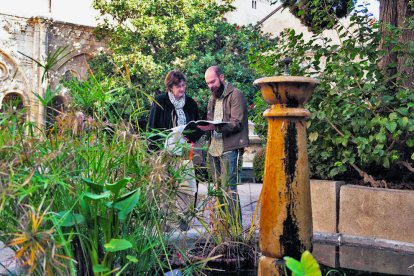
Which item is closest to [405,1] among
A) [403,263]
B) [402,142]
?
[402,142]

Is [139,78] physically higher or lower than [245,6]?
lower

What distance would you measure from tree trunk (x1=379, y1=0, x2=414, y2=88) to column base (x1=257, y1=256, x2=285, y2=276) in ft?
7.33

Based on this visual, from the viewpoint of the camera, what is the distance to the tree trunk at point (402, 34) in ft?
12.1

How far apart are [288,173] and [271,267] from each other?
334 mm

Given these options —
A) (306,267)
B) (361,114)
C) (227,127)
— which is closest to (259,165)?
(227,127)

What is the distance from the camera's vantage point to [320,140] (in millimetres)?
3781

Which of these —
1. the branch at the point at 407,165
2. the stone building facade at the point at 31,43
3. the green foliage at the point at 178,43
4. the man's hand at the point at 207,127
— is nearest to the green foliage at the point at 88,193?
the man's hand at the point at 207,127

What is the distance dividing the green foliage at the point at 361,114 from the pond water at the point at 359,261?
70 cm

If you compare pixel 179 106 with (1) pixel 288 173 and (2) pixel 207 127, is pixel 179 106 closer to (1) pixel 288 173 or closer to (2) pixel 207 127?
(2) pixel 207 127

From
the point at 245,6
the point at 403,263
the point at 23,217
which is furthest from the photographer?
the point at 245,6

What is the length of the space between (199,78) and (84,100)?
1282 cm

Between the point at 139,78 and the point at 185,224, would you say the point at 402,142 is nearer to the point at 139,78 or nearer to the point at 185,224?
the point at 185,224

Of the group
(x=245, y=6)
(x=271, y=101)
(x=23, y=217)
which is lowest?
(x=23, y=217)

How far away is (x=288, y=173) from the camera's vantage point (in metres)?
1.71
